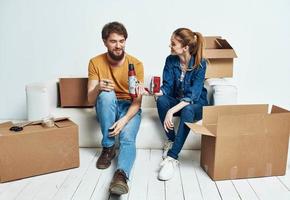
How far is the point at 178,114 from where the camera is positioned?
214cm

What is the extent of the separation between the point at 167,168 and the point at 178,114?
43 centimetres

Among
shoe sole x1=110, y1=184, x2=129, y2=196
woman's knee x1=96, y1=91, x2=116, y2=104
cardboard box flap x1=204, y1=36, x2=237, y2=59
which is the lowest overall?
shoe sole x1=110, y1=184, x2=129, y2=196

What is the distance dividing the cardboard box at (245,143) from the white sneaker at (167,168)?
196 millimetres

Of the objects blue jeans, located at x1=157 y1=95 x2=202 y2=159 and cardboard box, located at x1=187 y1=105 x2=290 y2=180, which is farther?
blue jeans, located at x1=157 y1=95 x2=202 y2=159

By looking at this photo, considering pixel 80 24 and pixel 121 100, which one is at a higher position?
pixel 80 24

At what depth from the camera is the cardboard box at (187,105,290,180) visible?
1.71 metres

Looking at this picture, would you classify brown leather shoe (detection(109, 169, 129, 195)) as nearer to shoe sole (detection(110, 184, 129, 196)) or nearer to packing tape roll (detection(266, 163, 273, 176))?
shoe sole (detection(110, 184, 129, 196))

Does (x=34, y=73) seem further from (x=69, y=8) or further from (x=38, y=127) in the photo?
(x=38, y=127)

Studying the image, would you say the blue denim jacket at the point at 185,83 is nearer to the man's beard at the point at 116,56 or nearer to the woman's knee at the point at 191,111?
the woman's knee at the point at 191,111

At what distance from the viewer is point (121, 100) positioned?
215cm

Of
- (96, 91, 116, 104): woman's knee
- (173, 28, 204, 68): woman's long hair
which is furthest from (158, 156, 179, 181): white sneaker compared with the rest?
(173, 28, 204, 68): woman's long hair

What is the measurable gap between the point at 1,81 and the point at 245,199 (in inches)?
92.8

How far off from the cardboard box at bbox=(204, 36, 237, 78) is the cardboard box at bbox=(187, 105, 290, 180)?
0.65 m

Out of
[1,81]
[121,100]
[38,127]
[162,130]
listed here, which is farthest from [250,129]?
[1,81]
